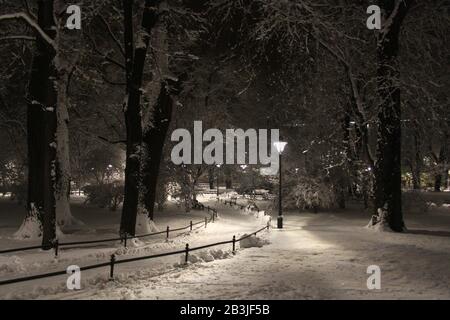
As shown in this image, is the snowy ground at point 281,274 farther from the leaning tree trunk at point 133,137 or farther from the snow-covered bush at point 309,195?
the snow-covered bush at point 309,195

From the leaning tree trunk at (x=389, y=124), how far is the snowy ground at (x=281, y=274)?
2.53 meters

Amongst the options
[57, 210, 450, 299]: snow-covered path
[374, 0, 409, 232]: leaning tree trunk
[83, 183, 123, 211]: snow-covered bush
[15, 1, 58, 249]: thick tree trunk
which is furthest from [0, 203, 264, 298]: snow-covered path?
[83, 183, 123, 211]: snow-covered bush

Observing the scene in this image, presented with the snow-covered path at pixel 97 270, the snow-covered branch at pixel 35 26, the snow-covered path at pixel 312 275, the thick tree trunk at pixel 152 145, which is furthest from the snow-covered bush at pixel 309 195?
the snow-covered branch at pixel 35 26

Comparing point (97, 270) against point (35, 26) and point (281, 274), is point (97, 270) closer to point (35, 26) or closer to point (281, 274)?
point (281, 274)

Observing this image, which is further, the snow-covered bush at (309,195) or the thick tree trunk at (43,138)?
the snow-covered bush at (309,195)

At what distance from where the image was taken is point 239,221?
3306 centimetres

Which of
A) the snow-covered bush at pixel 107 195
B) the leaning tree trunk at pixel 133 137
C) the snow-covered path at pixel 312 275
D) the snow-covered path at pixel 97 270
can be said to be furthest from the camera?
the snow-covered bush at pixel 107 195

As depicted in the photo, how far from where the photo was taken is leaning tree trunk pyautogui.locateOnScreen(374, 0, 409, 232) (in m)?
21.0

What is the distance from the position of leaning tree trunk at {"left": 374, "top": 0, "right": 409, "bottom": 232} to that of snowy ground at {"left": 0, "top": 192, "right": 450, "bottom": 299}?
253cm

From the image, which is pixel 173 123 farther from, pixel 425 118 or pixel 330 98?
pixel 425 118

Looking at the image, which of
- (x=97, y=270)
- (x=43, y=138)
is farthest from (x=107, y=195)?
(x=97, y=270)

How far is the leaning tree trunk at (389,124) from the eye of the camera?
2095cm

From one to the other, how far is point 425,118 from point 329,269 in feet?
42.6

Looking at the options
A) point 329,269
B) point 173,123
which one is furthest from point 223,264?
point 173,123
